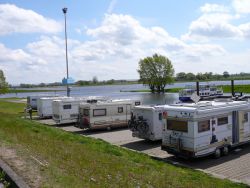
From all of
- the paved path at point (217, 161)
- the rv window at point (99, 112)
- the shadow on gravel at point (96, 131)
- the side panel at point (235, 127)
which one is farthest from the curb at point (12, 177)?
the shadow on gravel at point (96, 131)

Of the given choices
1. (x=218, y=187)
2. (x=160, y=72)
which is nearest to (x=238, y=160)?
(x=218, y=187)

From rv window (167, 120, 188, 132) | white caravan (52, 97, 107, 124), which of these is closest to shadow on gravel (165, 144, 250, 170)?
rv window (167, 120, 188, 132)

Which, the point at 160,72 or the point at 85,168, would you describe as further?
the point at 160,72

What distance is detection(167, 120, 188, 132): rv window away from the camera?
1547 centimetres

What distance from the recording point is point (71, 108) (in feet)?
98.0

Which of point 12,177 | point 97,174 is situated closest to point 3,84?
point 97,174

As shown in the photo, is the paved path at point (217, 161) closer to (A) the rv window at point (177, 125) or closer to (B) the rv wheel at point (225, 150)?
(B) the rv wheel at point (225, 150)

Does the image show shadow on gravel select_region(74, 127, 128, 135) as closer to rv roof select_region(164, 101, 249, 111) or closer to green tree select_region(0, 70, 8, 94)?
rv roof select_region(164, 101, 249, 111)

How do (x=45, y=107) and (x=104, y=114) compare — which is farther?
(x=45, y=107)

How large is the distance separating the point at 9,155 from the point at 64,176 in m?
3.03

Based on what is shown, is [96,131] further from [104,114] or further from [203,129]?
[203,129]

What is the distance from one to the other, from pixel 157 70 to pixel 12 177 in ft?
327

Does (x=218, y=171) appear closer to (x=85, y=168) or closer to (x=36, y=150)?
(x=85, y=168)

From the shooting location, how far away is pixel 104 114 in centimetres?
2622
